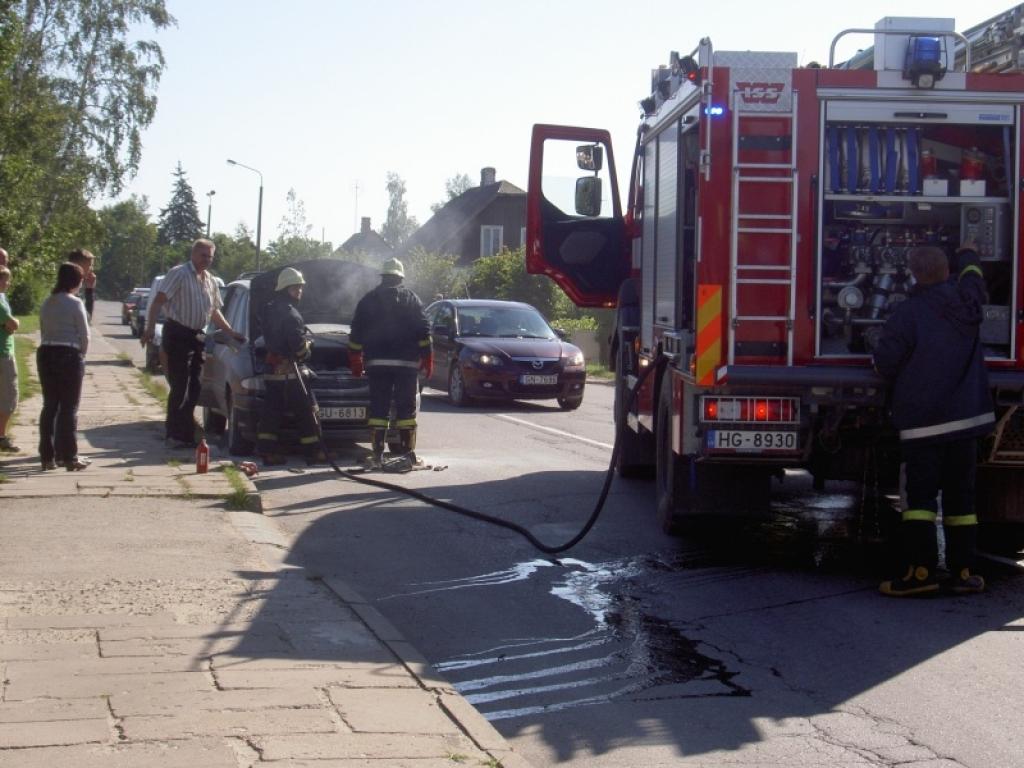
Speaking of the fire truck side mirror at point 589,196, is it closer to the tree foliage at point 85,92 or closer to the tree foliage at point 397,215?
the tree foliage at point 85,92

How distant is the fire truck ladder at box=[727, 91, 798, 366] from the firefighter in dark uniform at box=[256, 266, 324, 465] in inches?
229

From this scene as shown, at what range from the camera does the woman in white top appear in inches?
435

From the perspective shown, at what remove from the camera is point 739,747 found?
5.04m

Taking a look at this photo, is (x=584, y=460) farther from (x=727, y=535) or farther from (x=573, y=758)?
(x=573, y=758)

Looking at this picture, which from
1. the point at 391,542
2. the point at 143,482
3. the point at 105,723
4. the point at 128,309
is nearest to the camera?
the point at 105,723

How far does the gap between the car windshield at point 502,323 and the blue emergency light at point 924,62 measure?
44.9ft

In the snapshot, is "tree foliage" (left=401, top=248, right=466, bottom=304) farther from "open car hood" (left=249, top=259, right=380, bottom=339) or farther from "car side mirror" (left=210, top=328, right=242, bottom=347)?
"car side mirror" (left=210, top=328, right=242, bottom=347)

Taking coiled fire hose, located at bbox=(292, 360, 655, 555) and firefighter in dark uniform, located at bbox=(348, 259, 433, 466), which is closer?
coiled fire hose, located at bbox=(292, 360, 655, 555)

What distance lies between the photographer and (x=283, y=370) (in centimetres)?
1309

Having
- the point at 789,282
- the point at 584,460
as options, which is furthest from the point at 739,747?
the point at 584,460

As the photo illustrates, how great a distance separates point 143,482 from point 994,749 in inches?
278

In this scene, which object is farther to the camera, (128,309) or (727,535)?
(128,309)

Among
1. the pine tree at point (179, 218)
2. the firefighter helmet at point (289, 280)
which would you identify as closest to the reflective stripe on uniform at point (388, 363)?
the firefighter helmet at point (289, 280)

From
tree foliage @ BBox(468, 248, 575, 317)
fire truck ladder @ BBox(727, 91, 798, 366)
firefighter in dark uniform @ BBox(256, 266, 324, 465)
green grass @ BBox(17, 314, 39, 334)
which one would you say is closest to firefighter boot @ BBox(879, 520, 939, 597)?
fire truck ladder @ BBox(727, 91, 798, 366)
